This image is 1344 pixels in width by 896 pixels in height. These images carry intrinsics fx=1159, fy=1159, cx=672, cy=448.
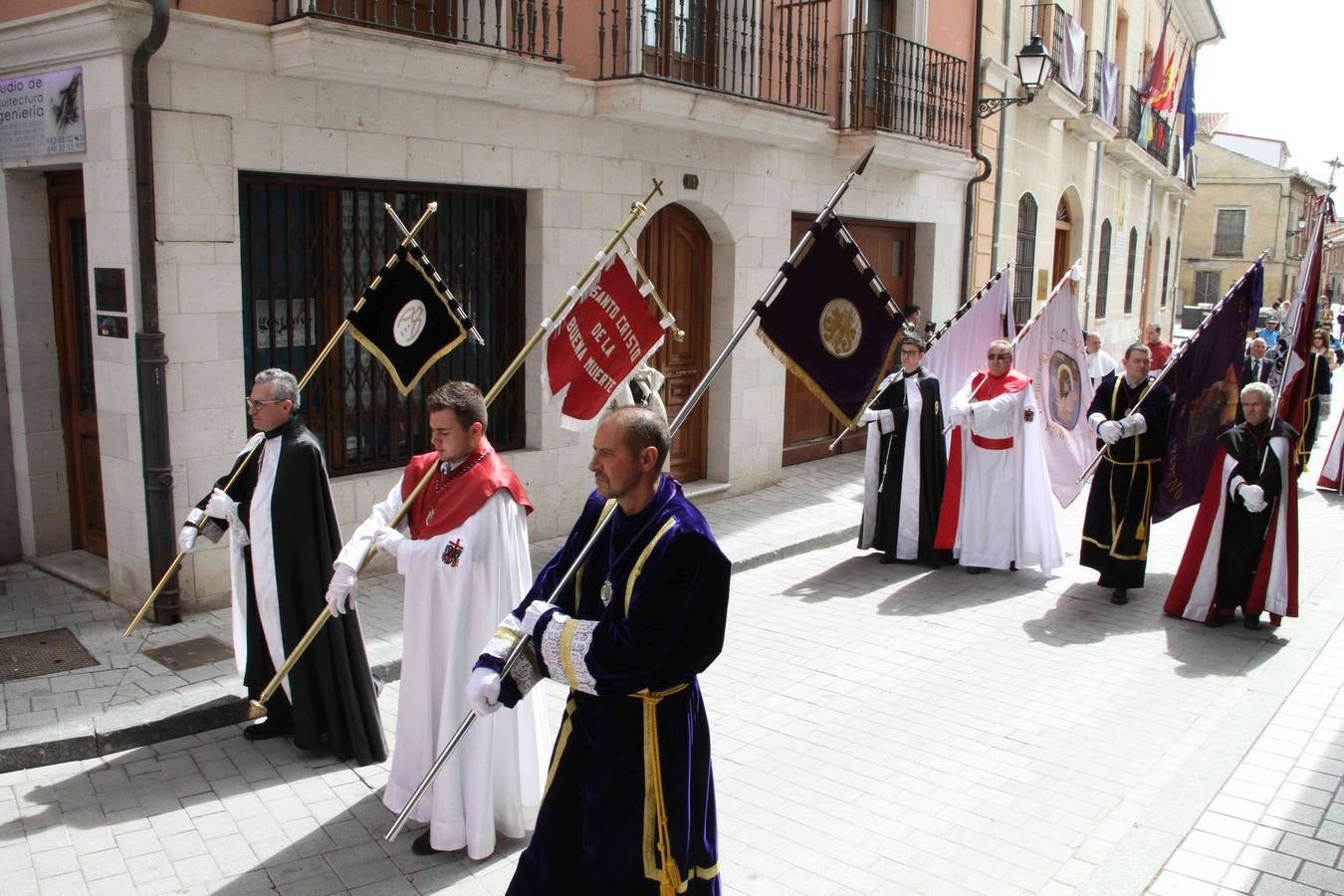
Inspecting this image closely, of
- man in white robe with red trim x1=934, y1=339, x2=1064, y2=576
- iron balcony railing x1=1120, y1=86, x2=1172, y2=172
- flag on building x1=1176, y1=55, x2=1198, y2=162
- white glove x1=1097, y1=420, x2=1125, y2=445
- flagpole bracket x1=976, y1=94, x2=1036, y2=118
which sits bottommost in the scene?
man in white robe with red trim x1=934, y1=339, x2=1064, y2=576

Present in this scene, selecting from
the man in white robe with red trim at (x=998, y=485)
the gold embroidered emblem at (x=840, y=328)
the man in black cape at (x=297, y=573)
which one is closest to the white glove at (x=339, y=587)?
the man in black cape at (x=297, y=573)

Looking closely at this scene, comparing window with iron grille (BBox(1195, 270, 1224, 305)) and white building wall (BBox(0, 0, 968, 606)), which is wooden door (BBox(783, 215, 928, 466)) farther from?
window with iron grille (BBox(1195, 270, 1224, 305))

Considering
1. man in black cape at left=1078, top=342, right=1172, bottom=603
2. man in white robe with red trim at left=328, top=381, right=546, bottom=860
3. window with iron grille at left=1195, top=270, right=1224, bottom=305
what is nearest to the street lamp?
man in black cape at left=1078, top=342, right=1172, bottom=603

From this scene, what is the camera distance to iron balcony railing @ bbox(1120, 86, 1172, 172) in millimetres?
23984

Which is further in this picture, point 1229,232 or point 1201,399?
point 1229,232

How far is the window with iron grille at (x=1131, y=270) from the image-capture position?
2781 centimetres

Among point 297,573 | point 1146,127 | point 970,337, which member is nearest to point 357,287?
point 297,573

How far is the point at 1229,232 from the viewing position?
53719mm

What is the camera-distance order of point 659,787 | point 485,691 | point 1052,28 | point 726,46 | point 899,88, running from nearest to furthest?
point 659,787 < point 485,691 < point 726,46 < point 899,88 < point 1052,28

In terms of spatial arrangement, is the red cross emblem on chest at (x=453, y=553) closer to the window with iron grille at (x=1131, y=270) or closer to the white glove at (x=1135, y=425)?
the white glove at (x=1135, y=425)

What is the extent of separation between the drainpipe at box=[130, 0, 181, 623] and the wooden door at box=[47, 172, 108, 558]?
126 centimetres

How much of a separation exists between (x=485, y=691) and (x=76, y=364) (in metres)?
6.33

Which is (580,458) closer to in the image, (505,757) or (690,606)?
(505,757)

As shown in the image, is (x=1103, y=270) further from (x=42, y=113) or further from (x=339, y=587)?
(x=339, y=587)
